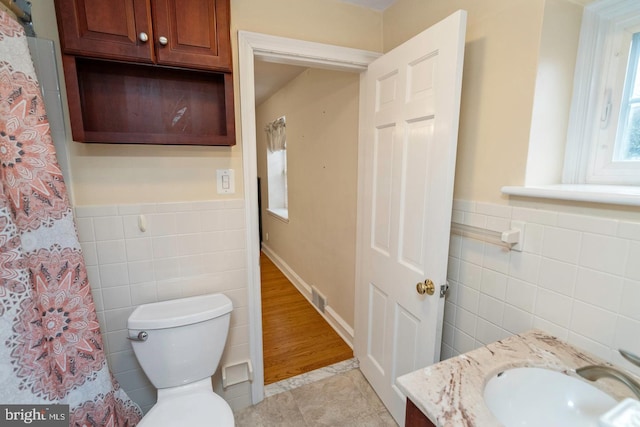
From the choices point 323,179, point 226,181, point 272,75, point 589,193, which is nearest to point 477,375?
point 589,193

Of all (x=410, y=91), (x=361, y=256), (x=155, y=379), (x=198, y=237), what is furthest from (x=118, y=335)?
(x=410, y=91)

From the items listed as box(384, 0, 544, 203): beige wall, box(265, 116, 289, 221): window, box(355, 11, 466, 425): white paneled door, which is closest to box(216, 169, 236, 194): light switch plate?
box(355, 11, 466, 425): white paneled door

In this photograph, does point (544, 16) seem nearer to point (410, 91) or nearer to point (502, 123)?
point (502, 123)

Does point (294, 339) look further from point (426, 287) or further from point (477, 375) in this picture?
point (477, 375)

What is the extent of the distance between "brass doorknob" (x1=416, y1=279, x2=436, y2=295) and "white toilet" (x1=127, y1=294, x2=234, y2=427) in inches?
34.7

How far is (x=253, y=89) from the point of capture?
1432mm

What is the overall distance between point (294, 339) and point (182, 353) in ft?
3.94

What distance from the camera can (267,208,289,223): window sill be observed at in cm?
375

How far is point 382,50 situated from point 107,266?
6.11 feet

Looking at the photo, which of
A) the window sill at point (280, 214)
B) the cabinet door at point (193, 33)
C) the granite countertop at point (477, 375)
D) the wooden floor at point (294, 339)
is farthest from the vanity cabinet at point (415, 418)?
the window sill at point (280, 214)

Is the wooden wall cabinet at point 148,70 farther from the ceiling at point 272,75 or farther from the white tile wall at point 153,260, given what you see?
the ceiling at point 272,75

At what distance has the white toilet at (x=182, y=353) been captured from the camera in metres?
1.17

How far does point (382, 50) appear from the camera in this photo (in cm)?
173

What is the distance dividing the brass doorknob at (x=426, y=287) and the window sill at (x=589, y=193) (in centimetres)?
46
